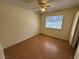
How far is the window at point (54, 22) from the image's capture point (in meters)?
4.08

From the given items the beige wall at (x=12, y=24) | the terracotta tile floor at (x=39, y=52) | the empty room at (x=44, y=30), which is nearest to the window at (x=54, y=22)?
the empty room at (x=44, y=30)

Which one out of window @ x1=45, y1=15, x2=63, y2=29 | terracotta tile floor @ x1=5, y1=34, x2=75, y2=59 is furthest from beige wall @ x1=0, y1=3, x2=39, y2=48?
window @ x1=45, y1=15, x2=63, y2=29

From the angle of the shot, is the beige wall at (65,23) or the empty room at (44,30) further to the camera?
the beige wall at (65,23)

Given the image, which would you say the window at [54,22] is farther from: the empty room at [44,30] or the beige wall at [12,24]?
the beige wall at [12,24]

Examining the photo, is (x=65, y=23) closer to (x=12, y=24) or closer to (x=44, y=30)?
(x=44, y=30)

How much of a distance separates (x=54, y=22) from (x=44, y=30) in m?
1.18

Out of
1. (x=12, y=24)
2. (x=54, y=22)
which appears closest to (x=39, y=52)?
(x=12, y=24)

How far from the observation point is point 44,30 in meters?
5.22

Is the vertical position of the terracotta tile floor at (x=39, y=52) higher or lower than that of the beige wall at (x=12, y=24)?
lower

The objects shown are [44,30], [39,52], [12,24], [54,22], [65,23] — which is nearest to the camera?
[39,52]

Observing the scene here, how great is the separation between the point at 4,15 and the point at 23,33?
153 cm

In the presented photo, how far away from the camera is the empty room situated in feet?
7.75

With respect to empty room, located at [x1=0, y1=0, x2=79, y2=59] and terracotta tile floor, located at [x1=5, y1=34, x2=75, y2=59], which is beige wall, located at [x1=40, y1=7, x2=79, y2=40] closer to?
empty room, located at [x1=0, y1=0, x2=79, y2=59]

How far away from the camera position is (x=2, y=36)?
2.57 meters
